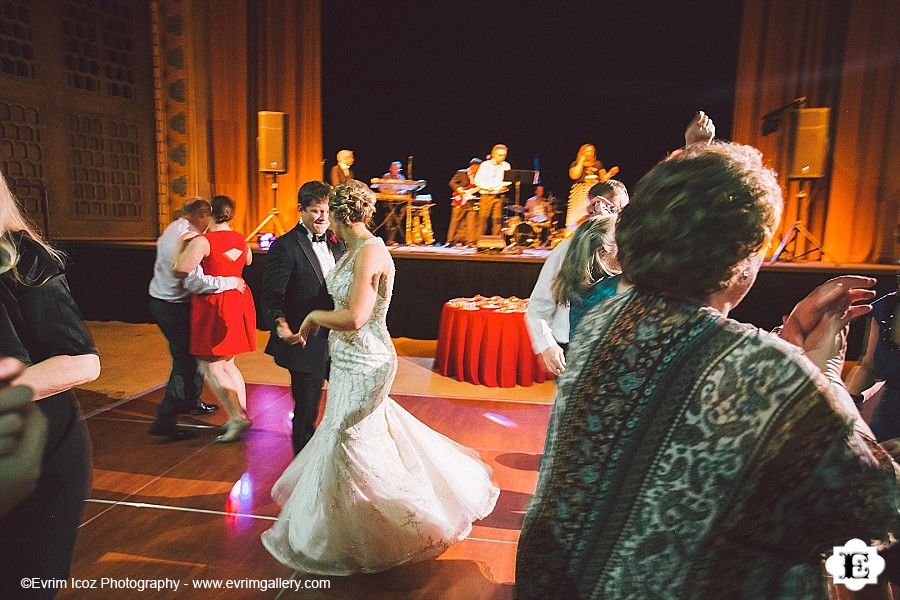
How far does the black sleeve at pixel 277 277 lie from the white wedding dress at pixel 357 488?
470 millimetres

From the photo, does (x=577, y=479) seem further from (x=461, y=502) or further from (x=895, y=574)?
(x=461, y=502)

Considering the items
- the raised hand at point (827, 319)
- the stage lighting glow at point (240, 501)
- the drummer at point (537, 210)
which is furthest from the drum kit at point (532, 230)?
the raised hand at point (827, 319)

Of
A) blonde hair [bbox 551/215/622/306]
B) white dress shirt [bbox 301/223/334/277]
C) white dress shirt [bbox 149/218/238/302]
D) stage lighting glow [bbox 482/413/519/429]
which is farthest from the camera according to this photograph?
stage lighting glow [bbox 482/413/519/429]

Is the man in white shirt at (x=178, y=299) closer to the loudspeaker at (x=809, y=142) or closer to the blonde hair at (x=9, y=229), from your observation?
the blonde hair at (x=9, y=229)

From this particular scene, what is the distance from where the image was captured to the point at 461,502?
2.53m

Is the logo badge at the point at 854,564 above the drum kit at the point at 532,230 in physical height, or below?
below

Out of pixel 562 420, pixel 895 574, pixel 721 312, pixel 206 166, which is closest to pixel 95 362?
pixel 562 420

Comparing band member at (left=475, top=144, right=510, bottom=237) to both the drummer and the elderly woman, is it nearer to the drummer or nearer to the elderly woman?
the drummer

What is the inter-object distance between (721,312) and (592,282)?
5.29 feet

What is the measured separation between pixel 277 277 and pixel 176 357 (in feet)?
4.29

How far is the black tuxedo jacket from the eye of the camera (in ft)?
8.70

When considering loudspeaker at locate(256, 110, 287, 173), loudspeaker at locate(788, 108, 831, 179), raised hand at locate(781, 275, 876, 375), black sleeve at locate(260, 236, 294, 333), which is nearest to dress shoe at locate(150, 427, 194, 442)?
black sleeve at locate(260, 236, 294, 333)

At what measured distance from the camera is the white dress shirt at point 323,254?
9.08 feet

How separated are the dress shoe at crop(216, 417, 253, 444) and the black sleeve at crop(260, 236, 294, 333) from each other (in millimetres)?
1186
